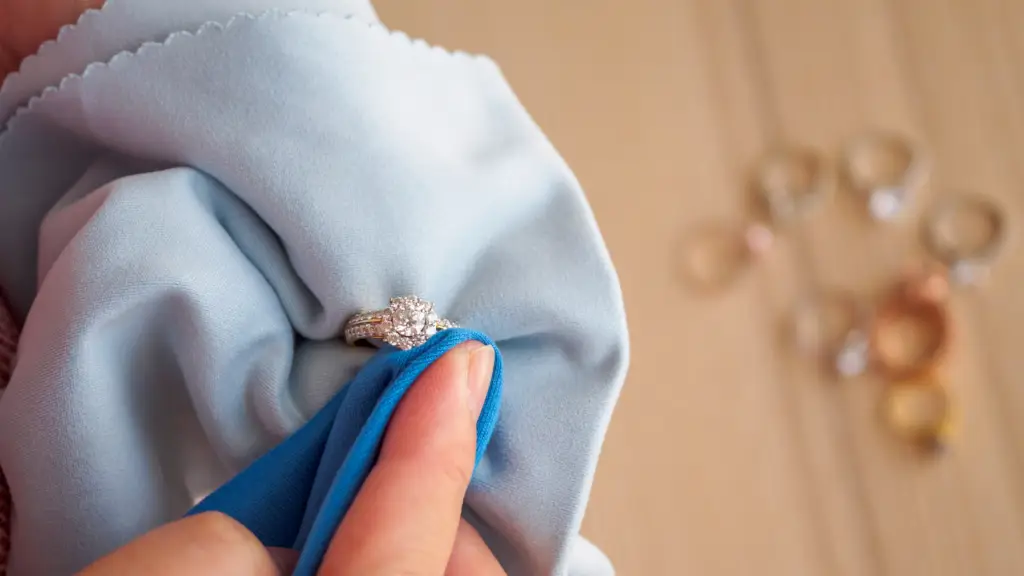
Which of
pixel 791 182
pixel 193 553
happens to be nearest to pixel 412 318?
pixel 193 553

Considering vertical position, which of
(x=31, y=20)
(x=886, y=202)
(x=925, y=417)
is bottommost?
(x=925, y=417)

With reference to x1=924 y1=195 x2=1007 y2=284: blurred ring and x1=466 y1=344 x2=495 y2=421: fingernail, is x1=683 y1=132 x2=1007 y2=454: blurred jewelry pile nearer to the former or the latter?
x1=924 y1=195 x2=1007 y2=284: blurred ring

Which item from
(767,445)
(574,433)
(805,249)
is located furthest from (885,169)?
(574,433)

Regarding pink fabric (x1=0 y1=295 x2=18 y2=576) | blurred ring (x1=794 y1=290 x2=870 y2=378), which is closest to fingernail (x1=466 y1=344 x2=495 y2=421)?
pink fabric (x1=0 y1=295 x2=18 y2=576)

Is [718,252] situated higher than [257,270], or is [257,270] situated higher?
[257,270]

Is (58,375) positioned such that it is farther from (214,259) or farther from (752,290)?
(752,290)

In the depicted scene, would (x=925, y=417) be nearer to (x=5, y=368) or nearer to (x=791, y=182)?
(x=791, y=182)

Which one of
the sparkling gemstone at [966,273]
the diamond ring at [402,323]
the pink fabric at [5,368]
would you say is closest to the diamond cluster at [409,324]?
the diamond ring at [402,323]

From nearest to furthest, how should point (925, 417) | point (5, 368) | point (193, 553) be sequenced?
1. point (193, 553)
2. point (5, 368)
3. point (925, 417)
